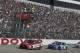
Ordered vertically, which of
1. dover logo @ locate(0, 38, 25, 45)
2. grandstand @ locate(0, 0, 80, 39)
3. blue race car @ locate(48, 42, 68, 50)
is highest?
grandstand @ locate(0, 0, 80, 39)

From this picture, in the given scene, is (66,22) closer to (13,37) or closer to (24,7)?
(24,7)

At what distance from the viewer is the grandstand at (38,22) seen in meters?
43.1

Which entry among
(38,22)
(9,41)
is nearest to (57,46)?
(9,41)

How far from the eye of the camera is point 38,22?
4562 cm

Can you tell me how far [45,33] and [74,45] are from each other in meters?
5.04

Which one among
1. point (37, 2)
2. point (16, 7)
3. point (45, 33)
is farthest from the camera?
point (37, 2)

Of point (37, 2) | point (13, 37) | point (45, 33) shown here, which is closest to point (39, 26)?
point (45, 33)

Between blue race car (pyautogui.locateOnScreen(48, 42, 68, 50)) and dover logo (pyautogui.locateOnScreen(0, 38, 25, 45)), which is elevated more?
dover logo (pyautogui.locateOnScreen(0, 38, 25, 45))

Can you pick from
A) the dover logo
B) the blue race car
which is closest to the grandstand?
the dover logo

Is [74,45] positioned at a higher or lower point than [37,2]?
lower

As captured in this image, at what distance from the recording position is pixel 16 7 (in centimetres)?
4712

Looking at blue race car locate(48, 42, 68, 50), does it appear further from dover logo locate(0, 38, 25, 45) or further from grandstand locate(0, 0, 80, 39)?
dover logo locate(0, 38, 25, 45)

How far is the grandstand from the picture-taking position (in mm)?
43062

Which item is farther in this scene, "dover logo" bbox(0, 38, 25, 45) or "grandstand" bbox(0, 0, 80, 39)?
"grandstand" bbox(0, 0, 80, 39)
